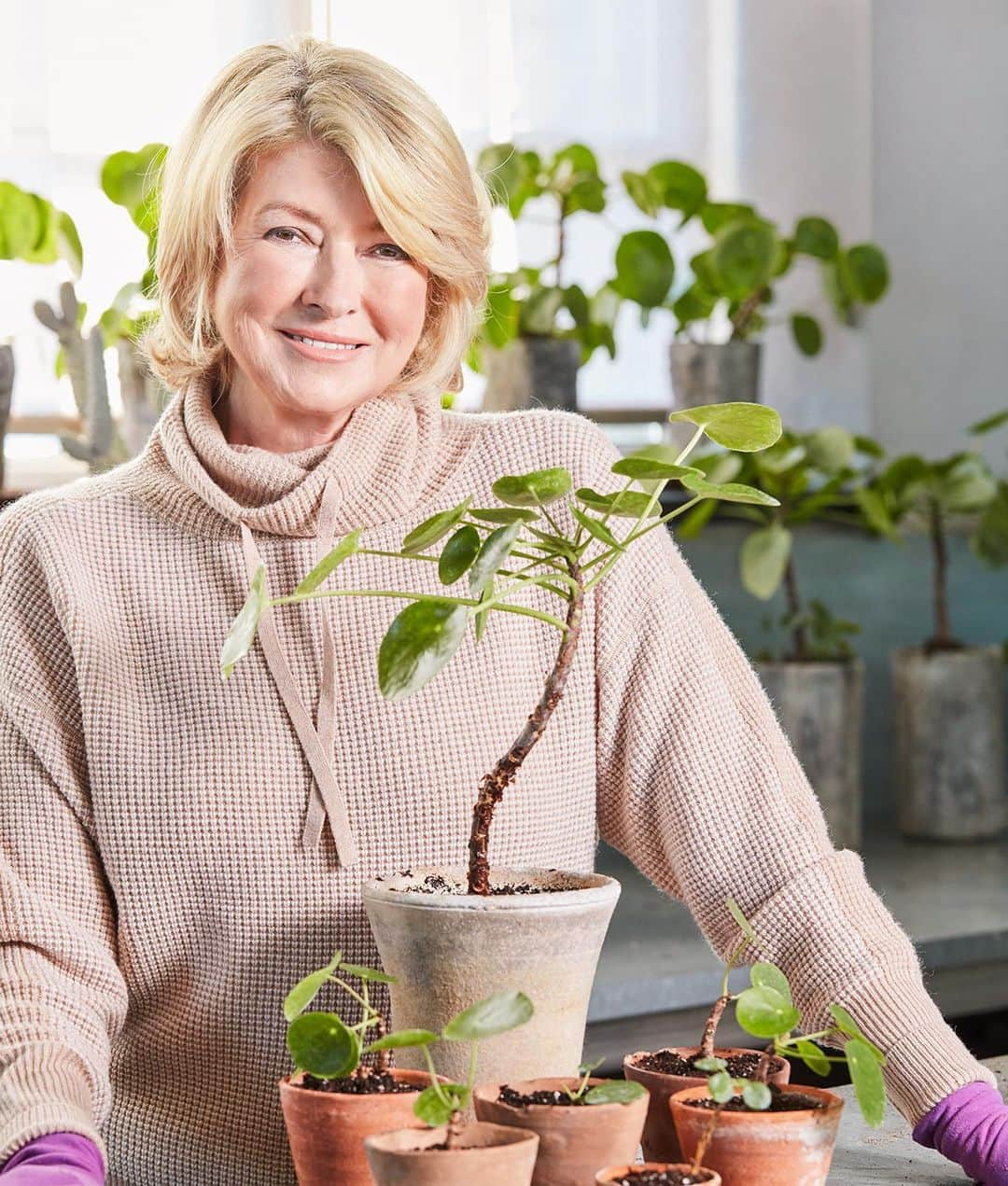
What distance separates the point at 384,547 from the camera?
1183 millimetres

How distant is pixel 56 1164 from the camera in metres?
0.87

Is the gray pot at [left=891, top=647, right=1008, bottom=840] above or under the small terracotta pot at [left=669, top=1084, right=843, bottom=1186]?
under

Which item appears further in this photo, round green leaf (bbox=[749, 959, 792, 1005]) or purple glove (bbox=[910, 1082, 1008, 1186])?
purple glove (bbox=[910, 1082, 1008, 1186])

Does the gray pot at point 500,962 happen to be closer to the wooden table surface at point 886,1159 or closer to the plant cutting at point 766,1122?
the plant cutting at point 766,1122

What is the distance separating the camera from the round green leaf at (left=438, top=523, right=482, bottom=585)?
0.76m

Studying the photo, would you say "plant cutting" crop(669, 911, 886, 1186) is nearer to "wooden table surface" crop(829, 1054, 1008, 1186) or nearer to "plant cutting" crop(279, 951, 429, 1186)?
"plant cutting" crop(279, 951, 429, 1186)

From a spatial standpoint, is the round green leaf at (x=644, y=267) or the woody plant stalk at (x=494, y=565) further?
the round green leaf at (x=644, y=267)

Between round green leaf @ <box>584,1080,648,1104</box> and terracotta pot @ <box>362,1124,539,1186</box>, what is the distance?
1.5 inches

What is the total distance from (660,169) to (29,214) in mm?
992

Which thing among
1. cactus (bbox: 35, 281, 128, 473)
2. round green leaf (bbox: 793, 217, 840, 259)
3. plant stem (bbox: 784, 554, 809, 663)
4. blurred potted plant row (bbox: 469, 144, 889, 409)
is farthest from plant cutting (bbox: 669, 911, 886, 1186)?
round green leaf (bbox: 793, 217, 840, 259)

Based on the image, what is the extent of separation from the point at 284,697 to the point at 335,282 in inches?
10.6

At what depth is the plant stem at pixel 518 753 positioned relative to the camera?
2.61ft

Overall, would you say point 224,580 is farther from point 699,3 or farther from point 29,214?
point 699,3

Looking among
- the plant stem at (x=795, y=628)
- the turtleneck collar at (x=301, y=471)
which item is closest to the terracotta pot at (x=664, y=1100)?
the turtleneck collar at (x=301, y=471)
